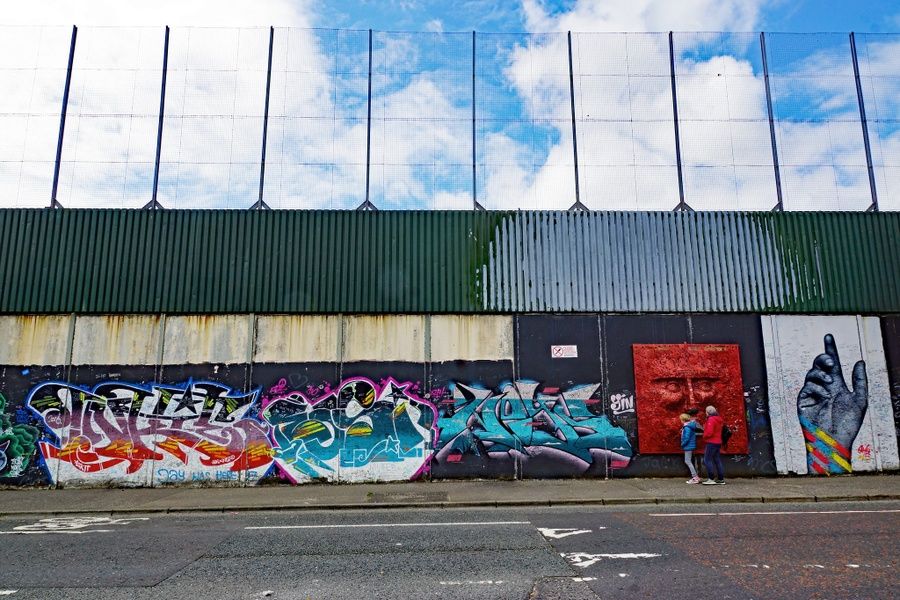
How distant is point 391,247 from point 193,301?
187 inches

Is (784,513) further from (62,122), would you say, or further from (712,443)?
(62,122)

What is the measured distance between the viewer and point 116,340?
511 inches

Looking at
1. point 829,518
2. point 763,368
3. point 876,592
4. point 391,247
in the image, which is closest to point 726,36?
point 763,368

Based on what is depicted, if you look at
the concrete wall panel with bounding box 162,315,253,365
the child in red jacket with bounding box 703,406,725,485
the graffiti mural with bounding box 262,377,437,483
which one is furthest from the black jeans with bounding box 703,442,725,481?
the concrete wall panel with bounding box 162,315,253,365

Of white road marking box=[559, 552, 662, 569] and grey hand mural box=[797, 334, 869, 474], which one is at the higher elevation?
grey hand mural box=[797, 334, 869, 474]

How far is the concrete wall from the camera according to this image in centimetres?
1262

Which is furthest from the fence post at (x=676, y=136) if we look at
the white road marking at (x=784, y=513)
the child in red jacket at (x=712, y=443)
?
the white road marking at (x=784, y=513)

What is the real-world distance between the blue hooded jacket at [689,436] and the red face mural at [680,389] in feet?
2.22

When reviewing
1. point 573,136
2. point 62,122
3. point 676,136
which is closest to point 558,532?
point 573,136

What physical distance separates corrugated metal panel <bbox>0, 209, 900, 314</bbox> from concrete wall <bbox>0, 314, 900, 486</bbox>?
47cm

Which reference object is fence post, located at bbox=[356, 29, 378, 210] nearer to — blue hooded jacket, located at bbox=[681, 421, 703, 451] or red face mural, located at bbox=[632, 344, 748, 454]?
red face mural, located at bbox=[632, 344, 748, 454]

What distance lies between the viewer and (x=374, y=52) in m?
15.5

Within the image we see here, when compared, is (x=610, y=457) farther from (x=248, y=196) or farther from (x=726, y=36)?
(x=726, y=36)

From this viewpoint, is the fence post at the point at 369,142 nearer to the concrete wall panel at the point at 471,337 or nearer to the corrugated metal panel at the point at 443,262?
the corrugated metal panel at the point at 443,262
